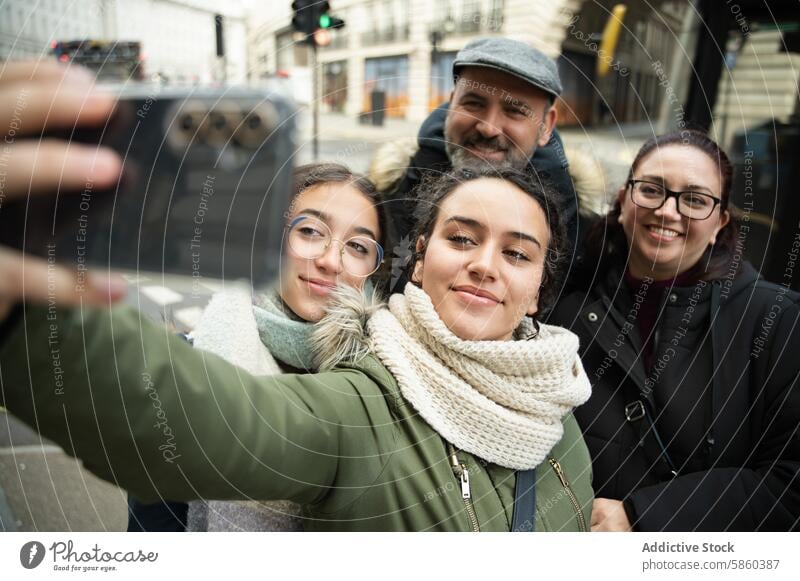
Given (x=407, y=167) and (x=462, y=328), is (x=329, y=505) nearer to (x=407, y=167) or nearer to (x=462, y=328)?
(x=462, y=328)

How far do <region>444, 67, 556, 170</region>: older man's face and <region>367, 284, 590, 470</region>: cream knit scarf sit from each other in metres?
0.20

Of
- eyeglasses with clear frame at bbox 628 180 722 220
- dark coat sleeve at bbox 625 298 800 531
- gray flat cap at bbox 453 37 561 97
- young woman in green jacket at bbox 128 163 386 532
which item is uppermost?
gray flat cap at bbox 453 37 561 97

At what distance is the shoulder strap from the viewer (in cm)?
57

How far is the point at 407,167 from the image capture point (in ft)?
2.15

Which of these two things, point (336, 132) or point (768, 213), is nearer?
point (336, 132)

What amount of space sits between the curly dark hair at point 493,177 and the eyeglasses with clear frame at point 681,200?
4.9 inches

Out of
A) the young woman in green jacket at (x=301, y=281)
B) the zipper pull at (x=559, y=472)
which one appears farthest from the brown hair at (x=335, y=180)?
the zipper pull at (x=559, y=472)

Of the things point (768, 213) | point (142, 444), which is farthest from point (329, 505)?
point (768, 213)

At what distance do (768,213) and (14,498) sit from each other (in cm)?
139

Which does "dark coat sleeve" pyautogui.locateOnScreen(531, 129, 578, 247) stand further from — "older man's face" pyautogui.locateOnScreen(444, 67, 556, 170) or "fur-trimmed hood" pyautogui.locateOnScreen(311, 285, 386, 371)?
"fur-trimmed hood" pyautogui.locateOnScreen(311, 285, 386, 371)

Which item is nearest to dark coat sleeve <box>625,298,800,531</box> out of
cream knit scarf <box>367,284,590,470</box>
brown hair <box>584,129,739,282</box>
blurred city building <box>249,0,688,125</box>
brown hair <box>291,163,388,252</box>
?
brown hair <box>584,129,739,282</box>

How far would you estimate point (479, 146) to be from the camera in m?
0.65

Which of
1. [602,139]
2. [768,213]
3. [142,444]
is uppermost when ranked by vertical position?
[602,139]

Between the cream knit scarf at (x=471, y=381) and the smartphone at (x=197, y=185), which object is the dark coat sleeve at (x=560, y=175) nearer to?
the cream knit scarf at (x=471, y=381)
